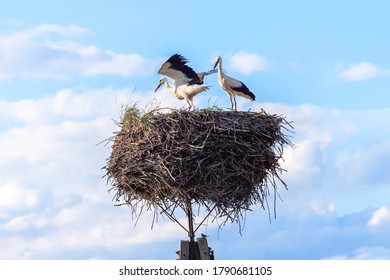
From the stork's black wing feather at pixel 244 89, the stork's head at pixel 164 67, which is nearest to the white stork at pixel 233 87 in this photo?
the stork's black wing feather at pixel 244 89

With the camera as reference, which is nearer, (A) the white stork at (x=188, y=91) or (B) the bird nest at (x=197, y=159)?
(B) the bird nest at (x=197, y=159)

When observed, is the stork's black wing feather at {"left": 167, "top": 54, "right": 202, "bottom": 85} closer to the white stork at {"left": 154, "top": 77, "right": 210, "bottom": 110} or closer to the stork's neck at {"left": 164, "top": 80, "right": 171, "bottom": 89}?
the white stork at {"left": 154, "top": 77, "right": 210, "bottom": 110}

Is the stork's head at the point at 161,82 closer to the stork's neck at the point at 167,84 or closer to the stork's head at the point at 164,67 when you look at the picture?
the stork's neck at the point at 167,84

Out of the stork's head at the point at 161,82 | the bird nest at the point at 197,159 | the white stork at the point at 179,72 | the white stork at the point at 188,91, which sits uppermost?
the stork's head at the point at 161,82

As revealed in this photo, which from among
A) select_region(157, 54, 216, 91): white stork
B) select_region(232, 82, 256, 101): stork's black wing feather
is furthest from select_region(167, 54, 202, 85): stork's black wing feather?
select_region(232, 82, 256, 101): stork's black wing feather

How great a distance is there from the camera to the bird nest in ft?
27.6

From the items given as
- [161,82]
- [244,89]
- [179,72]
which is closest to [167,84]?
[161,82]

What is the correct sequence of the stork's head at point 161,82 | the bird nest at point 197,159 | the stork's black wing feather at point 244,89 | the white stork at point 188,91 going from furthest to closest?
1. the stork's head at point 161,82
2. the stork's black wing feather at point 244,89
3. the white stork at point 188,91
4. the bird nest at point 197,159

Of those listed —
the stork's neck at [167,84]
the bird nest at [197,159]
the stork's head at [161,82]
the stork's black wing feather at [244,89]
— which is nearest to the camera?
the bird nest at [197,159]

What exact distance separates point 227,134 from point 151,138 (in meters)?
0.85

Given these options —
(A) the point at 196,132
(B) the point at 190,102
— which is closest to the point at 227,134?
(A) the point at 196,132

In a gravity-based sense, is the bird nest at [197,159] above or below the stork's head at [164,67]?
below

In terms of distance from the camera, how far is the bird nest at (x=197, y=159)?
840cm

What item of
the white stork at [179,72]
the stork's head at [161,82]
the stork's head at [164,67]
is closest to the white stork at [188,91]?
the white stork at [179,72]
